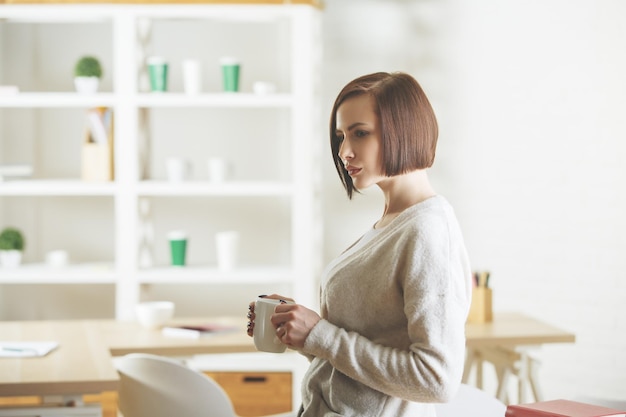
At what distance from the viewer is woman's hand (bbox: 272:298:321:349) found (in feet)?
5.08

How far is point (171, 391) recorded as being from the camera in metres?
2.60

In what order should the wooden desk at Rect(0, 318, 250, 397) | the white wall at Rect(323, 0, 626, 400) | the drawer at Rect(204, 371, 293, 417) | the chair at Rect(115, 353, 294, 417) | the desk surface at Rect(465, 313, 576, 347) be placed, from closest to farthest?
the wooden desk at Rect(0, 318, 250, 397) → the chair at Rect(115, 353, 294, 417) → the desk surface at Rect(465, 313, 576, 347) → the white wall at Rect(323, 0, 626, 400) → the drawer at Rect(204, 371, 293, 417)

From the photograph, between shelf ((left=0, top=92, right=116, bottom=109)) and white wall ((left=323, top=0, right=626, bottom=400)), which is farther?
shelf ((left=0, top=92, right=116, bottom=109))

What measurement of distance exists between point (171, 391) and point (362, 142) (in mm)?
1306

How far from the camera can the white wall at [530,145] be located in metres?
3.94

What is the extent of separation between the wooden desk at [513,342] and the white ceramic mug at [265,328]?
145 cm

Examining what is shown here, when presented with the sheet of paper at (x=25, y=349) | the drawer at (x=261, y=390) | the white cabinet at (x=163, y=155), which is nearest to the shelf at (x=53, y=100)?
the white cabinet at (x=163, y=155)

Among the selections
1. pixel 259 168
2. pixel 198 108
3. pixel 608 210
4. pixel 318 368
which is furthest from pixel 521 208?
pixel 318 368

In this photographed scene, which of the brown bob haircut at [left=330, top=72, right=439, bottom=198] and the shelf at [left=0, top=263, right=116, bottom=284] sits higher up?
the brown bob haircut at [left=330, top=72, right=439, bottom=198]

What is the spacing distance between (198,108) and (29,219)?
3.34ft

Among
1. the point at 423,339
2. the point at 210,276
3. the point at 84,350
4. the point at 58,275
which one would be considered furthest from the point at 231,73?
the point at 423,339

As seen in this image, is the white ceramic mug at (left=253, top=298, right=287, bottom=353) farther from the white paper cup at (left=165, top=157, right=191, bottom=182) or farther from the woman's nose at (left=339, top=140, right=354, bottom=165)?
the white paper cup at (left=165, top=157, right=191, bottom=182)

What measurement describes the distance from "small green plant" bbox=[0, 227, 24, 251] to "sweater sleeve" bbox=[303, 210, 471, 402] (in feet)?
9.89

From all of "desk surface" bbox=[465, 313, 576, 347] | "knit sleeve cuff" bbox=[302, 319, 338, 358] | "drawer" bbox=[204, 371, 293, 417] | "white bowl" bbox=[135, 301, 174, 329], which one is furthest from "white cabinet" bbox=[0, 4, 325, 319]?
"knit sleeve cuff" bbox=[302, 319, 338, 358]
